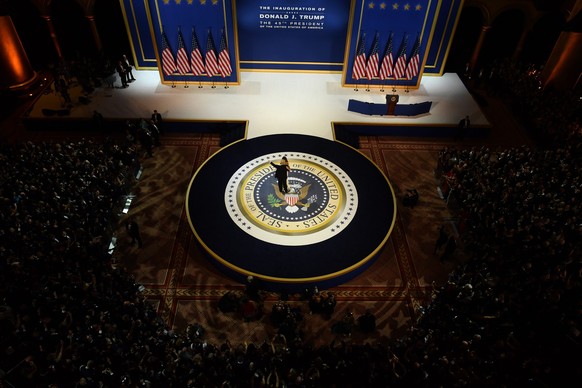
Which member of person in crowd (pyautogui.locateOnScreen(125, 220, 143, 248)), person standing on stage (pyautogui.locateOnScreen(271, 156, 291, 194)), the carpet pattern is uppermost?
person standing on stage (pyautogui.locateOnScreen(271, 156, 291, 194))

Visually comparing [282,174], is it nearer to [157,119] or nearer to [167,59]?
[157,119]

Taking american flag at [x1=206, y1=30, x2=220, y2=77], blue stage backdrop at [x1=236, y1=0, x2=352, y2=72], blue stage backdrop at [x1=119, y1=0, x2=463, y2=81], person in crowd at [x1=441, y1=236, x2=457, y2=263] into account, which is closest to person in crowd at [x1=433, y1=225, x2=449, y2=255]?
person in crowd at [x1=441, y1=236, x2=457, y2=263]

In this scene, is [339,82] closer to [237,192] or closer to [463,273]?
[237,192]

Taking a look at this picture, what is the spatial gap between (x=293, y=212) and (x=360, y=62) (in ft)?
27.6

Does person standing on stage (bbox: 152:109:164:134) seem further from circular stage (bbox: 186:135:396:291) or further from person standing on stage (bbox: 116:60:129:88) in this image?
person standing on stage (bbox: 116:60:129:88)

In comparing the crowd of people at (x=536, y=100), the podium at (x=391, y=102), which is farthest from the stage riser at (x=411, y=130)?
the crowd of people at (x=536, y=100)

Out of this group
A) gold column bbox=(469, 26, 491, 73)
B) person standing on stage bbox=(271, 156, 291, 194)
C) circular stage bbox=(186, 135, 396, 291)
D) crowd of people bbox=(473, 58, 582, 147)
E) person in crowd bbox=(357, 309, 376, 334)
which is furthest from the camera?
gold column bbox=(469, 26, 491, 73)

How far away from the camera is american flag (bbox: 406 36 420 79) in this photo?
17375 millimetres

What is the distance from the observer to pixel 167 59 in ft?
57.6

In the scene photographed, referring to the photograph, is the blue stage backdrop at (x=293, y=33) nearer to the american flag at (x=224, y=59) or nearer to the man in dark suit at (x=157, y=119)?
the american flag at (x=224, y=59)

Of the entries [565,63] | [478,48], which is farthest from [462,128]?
[478,48]

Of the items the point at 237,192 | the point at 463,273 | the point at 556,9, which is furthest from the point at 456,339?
the point at 556,9

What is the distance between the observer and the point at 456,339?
907cm

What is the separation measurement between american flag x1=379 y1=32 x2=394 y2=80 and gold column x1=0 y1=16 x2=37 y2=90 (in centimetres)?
1478
